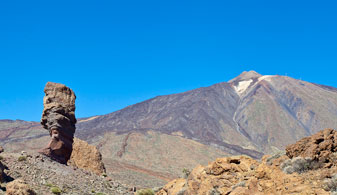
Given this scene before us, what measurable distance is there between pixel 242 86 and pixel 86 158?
127762 millimetres

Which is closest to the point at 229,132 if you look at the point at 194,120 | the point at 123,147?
the point at 194,120

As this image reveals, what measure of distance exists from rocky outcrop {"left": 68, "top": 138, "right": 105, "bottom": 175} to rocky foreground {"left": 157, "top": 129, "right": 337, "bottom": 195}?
44.1ft

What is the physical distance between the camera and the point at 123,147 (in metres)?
60.8

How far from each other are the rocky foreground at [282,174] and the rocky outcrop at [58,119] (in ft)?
33.5

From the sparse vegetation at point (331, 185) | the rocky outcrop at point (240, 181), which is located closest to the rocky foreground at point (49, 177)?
the rocky outcrop at point (240, 181)

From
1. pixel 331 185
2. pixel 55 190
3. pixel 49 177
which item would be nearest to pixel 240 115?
pixel 49 177

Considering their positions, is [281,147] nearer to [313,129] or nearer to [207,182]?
[313,129]

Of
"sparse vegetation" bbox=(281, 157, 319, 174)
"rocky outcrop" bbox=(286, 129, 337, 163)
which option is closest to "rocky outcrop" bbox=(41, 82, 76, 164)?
"rocky outcrop" bbox=(286, 129, 337, 163)

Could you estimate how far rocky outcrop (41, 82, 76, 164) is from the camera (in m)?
21.0

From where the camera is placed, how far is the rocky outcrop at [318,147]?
9977 mm

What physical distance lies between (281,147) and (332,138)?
8211 cm

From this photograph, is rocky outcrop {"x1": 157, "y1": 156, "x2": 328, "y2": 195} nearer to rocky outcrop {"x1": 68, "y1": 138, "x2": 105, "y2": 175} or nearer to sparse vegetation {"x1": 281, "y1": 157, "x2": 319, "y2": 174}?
sparse vegetation {"x1": 281, "y1": 157, "x2": 319, "y2": 174}

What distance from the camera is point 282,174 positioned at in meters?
8.86

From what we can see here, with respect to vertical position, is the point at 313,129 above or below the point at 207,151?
above
